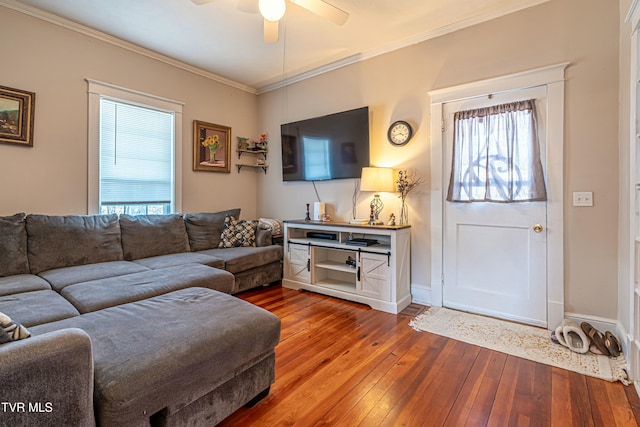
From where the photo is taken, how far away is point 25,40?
2773 millimetres

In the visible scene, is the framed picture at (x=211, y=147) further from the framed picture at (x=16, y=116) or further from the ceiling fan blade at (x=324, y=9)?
the ceiling fan blade at (x=324, y=9)

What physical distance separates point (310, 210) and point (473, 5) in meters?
2.77

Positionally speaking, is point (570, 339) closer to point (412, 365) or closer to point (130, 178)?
point (412, 365)

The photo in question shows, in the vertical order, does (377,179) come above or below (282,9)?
below

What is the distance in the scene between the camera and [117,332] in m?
1.38

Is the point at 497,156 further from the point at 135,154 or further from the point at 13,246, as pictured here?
the point at 13,246

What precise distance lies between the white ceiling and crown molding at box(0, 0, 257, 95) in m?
0.01

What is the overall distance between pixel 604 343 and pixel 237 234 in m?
3.58

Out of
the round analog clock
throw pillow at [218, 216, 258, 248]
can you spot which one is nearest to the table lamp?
the round analog clock

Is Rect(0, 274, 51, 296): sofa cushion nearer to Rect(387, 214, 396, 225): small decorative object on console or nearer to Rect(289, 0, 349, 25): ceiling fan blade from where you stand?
Rect(289, 0, 349, 25): ceiling fan blade

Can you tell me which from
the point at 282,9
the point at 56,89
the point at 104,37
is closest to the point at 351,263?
the point at 282,9

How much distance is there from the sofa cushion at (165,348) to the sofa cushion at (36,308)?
18 cm

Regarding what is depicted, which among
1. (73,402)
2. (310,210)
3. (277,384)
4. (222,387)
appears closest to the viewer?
(73,402)

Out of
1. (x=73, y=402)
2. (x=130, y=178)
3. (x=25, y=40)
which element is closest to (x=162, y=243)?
Answer: (x=130, y=178)
